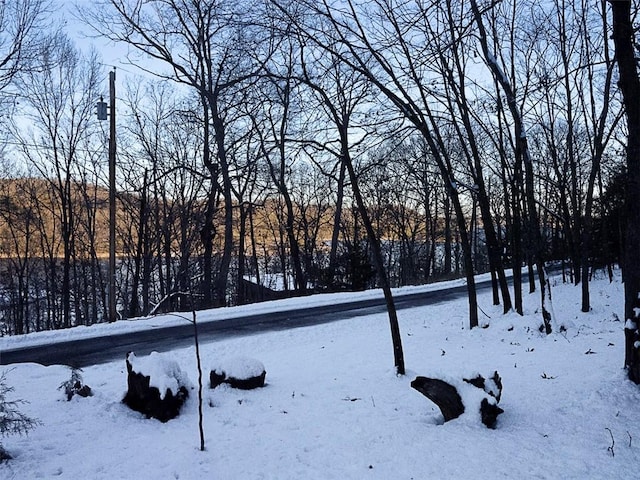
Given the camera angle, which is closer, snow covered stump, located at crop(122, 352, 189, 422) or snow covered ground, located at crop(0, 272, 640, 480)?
snow covered ground, located at crop(0, 272, 640, 480)

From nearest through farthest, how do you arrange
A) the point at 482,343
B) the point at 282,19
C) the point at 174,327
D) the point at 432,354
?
the point at 282,19 → the point at 432,354 → the point at 482,343 → the point at 174,327

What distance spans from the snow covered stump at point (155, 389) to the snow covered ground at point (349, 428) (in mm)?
162

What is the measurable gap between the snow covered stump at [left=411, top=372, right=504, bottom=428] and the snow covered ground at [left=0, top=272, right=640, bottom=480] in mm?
91

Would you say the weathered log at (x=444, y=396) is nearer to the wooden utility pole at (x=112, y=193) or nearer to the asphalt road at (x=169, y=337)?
the asphalt road at (x=169, y=337)

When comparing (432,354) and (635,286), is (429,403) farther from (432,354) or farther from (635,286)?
(432,354)

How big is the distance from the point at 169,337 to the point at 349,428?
7.62 metres

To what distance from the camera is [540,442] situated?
167 inches

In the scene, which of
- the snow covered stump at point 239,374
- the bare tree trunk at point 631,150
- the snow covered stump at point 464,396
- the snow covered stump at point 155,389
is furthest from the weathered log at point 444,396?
the snow covered stump at point 155,389

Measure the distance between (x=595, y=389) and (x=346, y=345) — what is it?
560 centimetres

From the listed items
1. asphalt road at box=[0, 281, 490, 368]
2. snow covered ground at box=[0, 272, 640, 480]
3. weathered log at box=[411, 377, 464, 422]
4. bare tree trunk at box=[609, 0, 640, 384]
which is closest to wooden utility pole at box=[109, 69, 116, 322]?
asphalt road at box=[0, 281, 490, 368]

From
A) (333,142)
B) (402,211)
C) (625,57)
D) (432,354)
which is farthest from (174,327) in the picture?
(402,211)

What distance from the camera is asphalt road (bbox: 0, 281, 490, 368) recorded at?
30.5 ft

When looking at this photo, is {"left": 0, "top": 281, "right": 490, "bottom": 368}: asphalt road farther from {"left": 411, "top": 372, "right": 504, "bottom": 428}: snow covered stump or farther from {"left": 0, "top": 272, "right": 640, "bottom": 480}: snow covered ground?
{"left": 411, "top": 372, "right": 504, "bottom": 428}: snow covered stump

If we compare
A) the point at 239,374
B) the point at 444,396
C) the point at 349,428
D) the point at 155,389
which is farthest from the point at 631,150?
the point at 155,389
